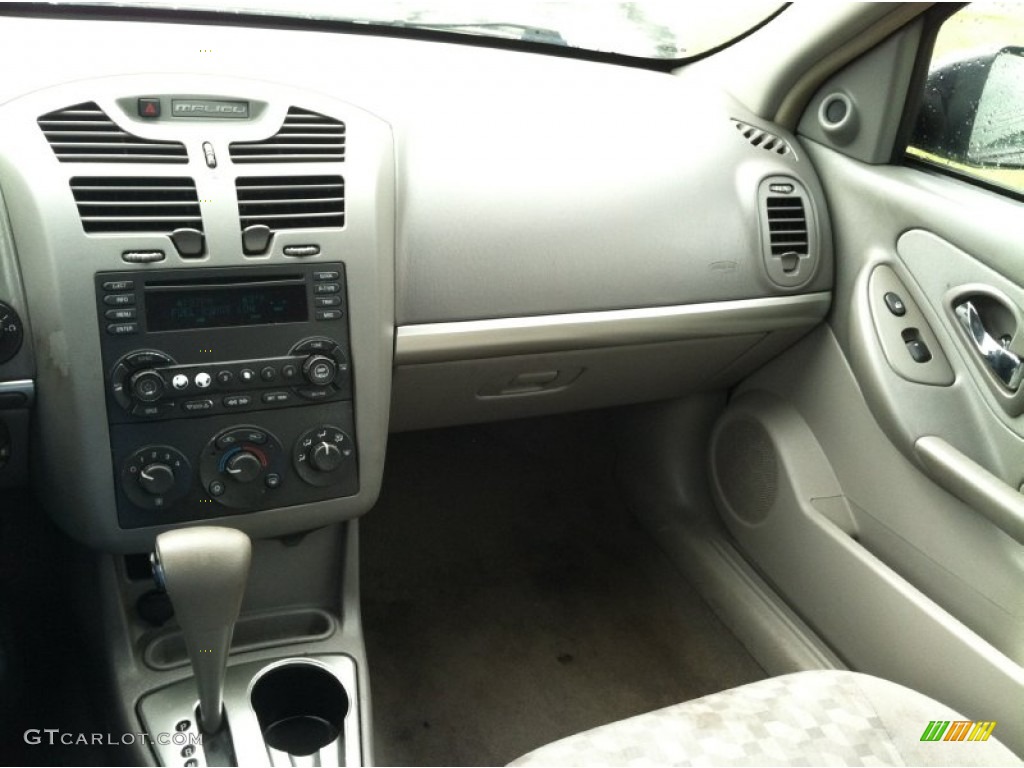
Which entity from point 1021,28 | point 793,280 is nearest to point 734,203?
point 793,280

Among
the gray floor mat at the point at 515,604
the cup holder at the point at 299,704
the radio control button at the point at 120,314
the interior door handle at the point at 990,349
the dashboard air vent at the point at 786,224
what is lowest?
the gray floor mat at the point at 515,604

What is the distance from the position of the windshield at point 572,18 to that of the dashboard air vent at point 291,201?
0.49 metres

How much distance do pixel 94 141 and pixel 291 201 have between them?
0.24 m

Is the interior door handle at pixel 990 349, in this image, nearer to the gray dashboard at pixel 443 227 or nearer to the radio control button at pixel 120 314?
the gray dashboard at pixel 443 227

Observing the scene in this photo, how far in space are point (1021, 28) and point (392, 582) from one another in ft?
5.25

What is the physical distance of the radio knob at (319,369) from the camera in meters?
1.21

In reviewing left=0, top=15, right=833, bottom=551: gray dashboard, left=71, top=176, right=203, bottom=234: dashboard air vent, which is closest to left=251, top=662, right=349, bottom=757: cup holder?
left=0, top=15, right=833, bottom=551: gray dashboard

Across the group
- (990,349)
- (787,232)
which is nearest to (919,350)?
(990,349)

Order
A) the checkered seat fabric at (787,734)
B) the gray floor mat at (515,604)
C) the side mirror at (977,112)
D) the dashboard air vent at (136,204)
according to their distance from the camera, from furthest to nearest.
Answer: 1. the gray floor mat at (515,604)
2. the side mirror at (977,112)
3. the dashboard air vent at (136,204)
4. the checkered seat fabric at (787,734)

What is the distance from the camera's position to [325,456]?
125cm

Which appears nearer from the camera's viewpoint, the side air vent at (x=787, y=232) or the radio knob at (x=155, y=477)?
the radio knob at (x=155, y=477)

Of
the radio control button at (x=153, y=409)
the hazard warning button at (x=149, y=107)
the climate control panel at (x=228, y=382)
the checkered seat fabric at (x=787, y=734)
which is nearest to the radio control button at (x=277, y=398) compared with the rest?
the climate control panel at (x=228, y=382)

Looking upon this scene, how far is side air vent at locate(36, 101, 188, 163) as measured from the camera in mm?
1090

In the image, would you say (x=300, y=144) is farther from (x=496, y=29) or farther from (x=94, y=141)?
(x=496, y=29)
